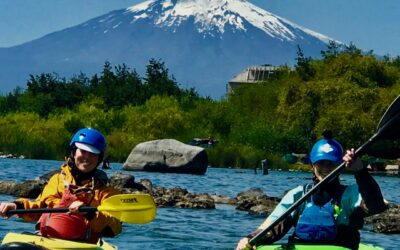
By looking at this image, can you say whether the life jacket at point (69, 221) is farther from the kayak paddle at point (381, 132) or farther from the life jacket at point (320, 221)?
the life jacket at point (320, 221)

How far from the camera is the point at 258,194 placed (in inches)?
845

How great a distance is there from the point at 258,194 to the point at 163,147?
57.9ft

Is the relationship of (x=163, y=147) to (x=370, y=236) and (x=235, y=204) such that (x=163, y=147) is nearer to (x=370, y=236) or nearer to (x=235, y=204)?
(x=235, y=204)

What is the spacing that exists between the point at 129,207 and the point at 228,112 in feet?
187

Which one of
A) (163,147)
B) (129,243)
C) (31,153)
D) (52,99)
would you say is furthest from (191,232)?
(52,99)

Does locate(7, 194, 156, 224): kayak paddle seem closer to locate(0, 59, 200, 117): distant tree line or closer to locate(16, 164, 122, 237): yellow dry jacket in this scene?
locate(16, 164, 122, 237): yellow dry jacket

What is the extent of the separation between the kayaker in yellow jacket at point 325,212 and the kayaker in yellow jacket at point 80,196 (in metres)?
1.18

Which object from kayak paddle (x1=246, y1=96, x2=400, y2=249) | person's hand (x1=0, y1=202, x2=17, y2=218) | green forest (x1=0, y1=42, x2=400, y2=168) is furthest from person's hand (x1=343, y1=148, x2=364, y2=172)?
green forest (x1=0, y1=42, x2=400, y2=168)

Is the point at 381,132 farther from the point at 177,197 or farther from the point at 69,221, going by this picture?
the point at 177,197

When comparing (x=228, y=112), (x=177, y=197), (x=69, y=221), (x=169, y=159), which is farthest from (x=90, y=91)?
(x=69, y=221)

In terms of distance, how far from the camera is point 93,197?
8.60m

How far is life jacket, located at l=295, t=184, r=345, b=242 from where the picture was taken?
8.30 m

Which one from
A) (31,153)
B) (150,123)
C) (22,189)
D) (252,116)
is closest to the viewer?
(22,189)

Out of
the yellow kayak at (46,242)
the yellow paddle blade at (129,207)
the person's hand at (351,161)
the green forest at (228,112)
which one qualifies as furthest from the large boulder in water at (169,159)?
the person's hand at (351,161)
